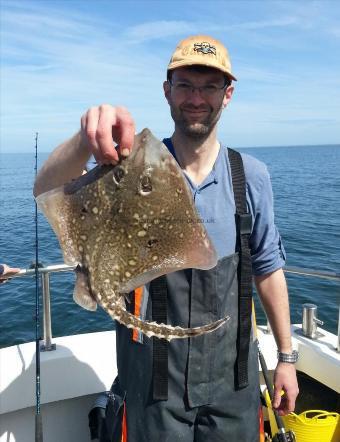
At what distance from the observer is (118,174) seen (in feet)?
5.95

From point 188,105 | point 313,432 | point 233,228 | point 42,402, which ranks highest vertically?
point 188,105

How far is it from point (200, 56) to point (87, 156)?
2.85 ft

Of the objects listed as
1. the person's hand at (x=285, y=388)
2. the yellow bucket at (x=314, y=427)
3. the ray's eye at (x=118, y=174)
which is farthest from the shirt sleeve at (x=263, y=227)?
the yellow bucket at (x=314, y=427)

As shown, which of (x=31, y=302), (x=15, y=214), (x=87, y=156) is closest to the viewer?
(x=87, y=156)

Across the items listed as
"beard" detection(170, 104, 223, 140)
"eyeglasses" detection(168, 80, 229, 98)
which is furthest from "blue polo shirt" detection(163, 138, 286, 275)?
"eyeglasses" detection(168, 80, 229, 98)

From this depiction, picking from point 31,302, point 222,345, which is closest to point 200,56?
point 222,345

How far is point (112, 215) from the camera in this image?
1845 millimetres

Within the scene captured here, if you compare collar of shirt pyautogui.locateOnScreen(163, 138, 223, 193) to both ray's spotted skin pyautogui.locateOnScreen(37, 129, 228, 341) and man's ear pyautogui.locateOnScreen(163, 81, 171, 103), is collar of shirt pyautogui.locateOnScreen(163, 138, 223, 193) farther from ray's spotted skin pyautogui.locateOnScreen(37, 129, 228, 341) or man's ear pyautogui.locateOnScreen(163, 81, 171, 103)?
ray's spotted skin pyautogui.locateOnScreen(37, 129, 228, 341)

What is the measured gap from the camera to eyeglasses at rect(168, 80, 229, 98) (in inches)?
93.7

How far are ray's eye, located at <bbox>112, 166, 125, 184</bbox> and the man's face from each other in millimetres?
734

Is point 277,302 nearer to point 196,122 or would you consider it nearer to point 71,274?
point 196,122

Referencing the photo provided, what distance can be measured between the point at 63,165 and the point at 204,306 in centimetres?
107

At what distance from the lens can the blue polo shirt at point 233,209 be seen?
2508 millimetres

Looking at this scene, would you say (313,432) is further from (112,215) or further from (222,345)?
(112,215)
